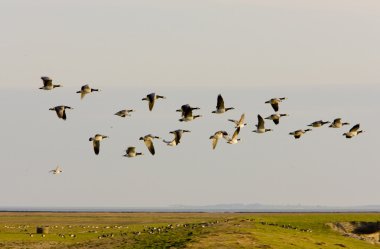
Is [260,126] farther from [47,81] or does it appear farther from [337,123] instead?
[47,81]

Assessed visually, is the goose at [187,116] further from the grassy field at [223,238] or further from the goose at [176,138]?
the grassy field at [223,238]

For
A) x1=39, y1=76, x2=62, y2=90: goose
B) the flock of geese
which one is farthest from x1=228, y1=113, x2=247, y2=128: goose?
x1=39, y1=76, x2=62, y2=90: goose

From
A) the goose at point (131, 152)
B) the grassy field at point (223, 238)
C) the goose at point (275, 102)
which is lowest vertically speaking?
the grassy field at point (223, 238)

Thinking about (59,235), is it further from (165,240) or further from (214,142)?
(214,142)

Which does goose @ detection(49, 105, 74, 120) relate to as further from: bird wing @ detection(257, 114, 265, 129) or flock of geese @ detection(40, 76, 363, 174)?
bird wing @ detection(257, 114, 265, 129)

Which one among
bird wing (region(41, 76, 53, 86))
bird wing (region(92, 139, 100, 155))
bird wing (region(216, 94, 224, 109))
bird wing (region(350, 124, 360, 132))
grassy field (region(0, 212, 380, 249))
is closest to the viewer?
bird wing (region(216, 94, 224, 109))

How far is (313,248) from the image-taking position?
6700cm

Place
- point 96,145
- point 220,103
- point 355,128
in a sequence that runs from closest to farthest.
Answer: point 220,103
point 96,145
point 355,128

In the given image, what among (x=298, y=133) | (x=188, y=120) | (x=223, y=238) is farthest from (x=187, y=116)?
(x=223, y=238)

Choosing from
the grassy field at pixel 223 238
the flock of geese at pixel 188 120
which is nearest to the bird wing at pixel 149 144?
the flock of geese at pixel 188 120

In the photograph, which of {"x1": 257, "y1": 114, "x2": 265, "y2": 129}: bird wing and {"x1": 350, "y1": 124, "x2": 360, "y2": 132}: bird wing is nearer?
{"x1": 257, "y1": 114, "x2": 265, "y2": 129}: bird wing

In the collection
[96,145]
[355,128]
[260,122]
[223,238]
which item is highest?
[355,128]

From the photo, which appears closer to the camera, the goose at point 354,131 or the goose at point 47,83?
the goose at point 47,83

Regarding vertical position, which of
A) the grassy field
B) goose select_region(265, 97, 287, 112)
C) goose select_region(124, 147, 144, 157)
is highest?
goose select_region(265, 97, 287, 112)
